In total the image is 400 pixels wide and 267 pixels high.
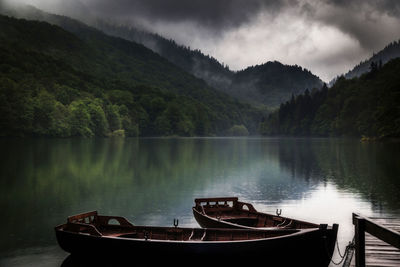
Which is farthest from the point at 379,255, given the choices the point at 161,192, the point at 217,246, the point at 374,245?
the point at 161,192

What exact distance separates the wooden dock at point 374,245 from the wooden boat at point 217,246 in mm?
1397

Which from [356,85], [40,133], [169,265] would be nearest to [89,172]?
[169,265]

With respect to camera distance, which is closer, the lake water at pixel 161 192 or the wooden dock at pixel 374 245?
the wooden dock at pixel 374 245

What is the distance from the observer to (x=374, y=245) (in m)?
13.9

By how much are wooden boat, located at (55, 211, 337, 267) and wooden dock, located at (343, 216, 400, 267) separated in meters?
1.40

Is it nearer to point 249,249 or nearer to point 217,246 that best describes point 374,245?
point 249,249

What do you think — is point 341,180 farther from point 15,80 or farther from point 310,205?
point 15,80

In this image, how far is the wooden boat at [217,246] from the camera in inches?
535

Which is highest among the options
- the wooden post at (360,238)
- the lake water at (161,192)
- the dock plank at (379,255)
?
the wooden post at (360,238)

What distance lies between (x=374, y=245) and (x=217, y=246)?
5.83 meters

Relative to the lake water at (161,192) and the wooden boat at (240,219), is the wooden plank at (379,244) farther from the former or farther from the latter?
the lake water at (161,192)

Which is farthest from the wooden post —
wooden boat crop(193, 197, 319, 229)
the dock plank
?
wooden boat crop(193, 197, 319, 229)

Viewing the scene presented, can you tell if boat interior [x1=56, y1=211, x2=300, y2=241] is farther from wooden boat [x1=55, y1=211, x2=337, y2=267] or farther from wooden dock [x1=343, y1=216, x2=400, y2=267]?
wooden dock [x1=343, y1=216, x2=400, y2=267]

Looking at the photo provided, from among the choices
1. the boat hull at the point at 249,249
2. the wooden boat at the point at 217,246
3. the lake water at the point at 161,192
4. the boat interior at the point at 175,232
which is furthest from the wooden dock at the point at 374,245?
the lake water at the point at 161,192
